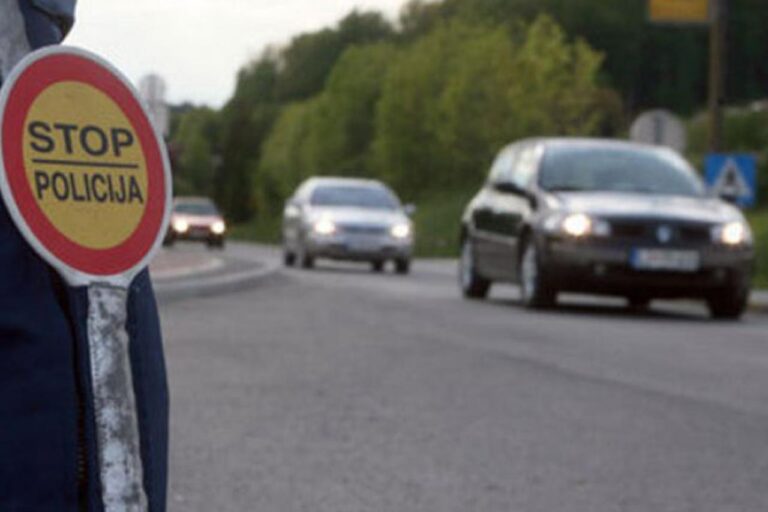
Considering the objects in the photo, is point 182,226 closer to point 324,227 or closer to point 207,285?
point 324,227

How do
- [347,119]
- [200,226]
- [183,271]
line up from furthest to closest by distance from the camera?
[347,119]
[200,226]
[183,271]

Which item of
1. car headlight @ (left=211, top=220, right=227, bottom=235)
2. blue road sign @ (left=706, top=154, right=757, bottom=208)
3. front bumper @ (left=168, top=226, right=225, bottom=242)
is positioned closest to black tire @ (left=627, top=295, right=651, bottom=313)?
blue road sign @ (left=706, top=154, right=757, bottom=208)

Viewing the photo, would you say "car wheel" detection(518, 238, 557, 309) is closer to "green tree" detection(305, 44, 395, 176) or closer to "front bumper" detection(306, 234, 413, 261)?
"front bumper" detection(306, 234, 413, 261)

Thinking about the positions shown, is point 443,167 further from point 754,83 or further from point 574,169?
point 574,169

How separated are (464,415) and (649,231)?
8.22 m

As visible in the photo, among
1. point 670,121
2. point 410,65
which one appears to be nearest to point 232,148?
point 410,65

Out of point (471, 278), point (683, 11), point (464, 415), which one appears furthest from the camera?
point (683, 11)

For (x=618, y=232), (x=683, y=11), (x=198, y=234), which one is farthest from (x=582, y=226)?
(x=198, y=234)

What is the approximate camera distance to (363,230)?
30156 millimetres

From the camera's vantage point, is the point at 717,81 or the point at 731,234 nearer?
the point at 731,234

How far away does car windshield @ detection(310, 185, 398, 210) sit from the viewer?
31328 millimetres

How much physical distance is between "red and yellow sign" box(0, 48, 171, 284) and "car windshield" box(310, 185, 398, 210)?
2840 centimetres

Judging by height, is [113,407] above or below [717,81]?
above

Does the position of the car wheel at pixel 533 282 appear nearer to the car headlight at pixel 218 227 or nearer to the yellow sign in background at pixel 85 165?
the yellow sign in background at pixel 85 165
